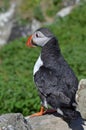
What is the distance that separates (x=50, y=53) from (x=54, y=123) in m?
0.97

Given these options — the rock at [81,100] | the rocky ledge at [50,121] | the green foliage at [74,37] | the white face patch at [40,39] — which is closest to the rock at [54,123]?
the rocky ledge at [50,121]

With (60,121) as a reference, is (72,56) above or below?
above

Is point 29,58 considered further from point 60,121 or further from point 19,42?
point 60,121

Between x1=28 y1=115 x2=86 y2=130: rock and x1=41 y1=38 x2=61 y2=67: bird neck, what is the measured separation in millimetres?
786

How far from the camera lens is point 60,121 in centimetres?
696

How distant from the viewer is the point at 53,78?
6.77 metres

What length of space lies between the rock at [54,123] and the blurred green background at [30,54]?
1681mm

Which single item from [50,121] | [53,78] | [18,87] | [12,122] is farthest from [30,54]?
Result: [12,122]

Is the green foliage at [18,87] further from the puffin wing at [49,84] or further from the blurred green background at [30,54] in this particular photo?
the puffin wing at [49,84]

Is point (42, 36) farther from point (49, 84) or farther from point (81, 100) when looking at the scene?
point (81, 100)

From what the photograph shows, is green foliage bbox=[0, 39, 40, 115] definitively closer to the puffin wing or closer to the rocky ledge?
the rocky ledge

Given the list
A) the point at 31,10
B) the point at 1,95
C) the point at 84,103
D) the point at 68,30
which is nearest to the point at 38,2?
the point at 31,10

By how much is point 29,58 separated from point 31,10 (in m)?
9.16

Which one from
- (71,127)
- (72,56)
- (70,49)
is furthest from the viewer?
(70,49)
